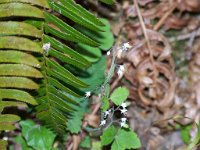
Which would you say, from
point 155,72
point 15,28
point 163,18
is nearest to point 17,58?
point 15,28

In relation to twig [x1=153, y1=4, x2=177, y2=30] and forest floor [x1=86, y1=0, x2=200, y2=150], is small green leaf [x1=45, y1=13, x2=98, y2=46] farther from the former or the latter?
twig [x1=153, y1=4, x2=177, y2=30]

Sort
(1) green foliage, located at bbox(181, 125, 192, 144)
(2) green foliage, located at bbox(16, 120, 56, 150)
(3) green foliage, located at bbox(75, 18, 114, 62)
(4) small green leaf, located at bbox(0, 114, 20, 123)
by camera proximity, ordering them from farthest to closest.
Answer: (1) green foliage, located at bbox(181, 125, 192, 144) < (3) green foliage, located at bbox(75, 18, 114, 62) < (2) green foliage, located at bbox(16, 120, 56, 150) < (4) small green leaf, located at bbox(0, 114, 20, 123)

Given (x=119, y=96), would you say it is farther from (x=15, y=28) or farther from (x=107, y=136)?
(x=15, y=28)

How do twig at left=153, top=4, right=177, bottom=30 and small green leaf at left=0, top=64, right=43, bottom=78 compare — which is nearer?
small green leaf at left=0, top=64, right=43, bottom=78

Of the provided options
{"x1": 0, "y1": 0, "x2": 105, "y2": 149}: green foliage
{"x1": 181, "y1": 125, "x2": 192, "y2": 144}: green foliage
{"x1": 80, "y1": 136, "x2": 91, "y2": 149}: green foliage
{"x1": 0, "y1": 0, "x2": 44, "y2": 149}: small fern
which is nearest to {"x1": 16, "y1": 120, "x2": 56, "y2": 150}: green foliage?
{"x1": 80, "y1": 136, "x2": 91, "y2": 149}: green foliage

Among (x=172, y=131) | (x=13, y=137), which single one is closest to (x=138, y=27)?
(x=172, y=131)

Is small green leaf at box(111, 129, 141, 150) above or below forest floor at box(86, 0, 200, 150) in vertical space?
below
